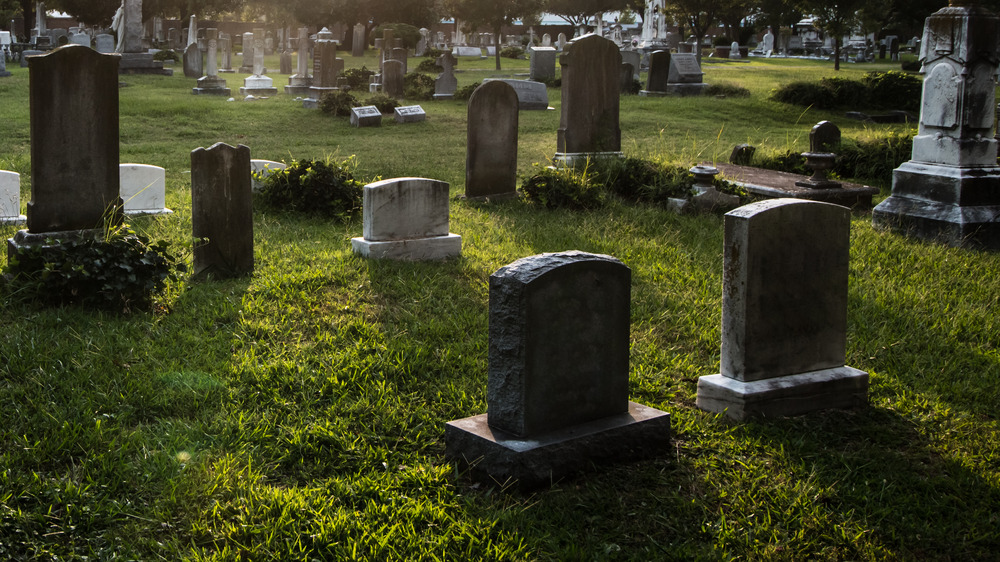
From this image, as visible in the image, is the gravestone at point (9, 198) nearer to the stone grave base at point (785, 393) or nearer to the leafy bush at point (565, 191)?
the leafy bush at point (565, 191)

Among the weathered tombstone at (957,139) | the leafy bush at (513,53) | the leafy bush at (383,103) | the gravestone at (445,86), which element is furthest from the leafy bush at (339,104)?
the leafy bush at (513,53)

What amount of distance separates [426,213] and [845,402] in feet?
12.9

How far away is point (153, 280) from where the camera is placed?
5.70 meters

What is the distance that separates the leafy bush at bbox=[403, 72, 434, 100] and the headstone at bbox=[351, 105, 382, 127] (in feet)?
17.2

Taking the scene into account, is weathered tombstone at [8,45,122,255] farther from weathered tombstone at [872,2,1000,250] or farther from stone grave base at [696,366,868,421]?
weathered tombstone at [872,2,1000,250]

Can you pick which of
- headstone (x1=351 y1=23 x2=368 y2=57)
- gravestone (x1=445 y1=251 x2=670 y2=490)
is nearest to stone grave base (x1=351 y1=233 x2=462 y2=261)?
gravestone (x1=445 y1=251 x2=670 y2=490)

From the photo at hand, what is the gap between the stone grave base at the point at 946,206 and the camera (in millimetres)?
8328

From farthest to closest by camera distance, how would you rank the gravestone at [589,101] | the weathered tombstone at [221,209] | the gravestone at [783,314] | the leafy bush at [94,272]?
the gravestone at [589,101], the weathered tombstone at [221,209], the leafy bush at [94,272], the gravestone at [783,314]

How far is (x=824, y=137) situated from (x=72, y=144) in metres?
9.53

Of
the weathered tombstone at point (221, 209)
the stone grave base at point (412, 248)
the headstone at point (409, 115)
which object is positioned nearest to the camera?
the weathered tombstone at point (221, 209)

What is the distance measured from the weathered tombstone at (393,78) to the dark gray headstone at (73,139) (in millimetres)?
17287

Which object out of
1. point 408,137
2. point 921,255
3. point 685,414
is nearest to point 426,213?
point 685,414

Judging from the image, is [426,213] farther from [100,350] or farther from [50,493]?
[50,493]

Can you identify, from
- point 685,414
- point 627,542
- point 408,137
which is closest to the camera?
point 627,542
